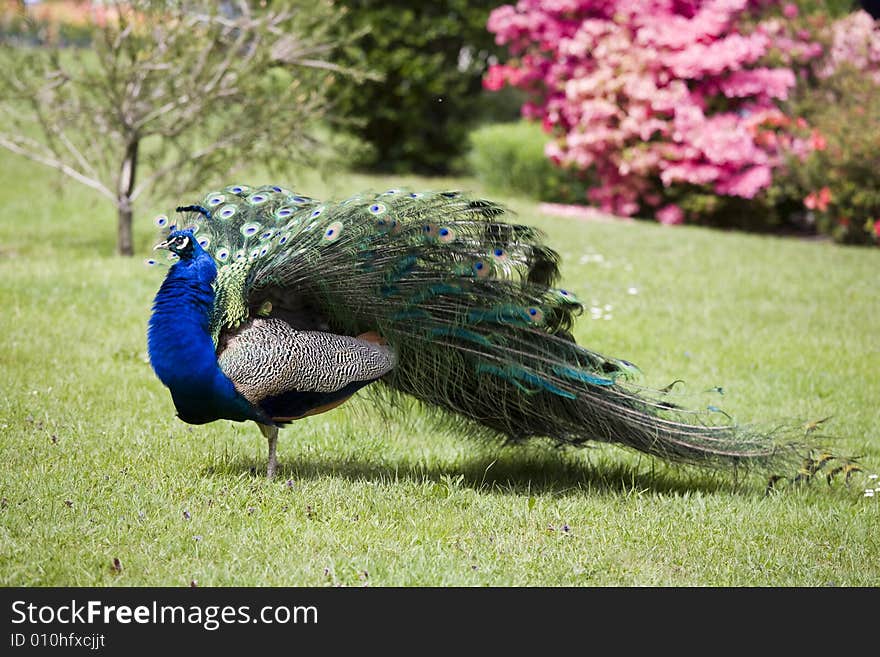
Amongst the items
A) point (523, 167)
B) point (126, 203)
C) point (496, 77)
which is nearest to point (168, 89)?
point (126, 203)

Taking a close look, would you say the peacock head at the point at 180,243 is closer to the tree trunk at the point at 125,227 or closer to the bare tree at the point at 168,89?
the bare tree at the point at 168,89

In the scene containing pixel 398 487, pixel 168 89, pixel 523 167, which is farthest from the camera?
pixel 523 167

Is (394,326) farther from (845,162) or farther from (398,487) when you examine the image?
(845,162)

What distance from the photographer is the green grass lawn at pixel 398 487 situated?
3.91m

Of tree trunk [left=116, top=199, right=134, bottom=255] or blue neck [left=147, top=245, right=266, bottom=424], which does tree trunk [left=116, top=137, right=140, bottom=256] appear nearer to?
tree trunk [left=116, top=199, right=134, bottom=255]

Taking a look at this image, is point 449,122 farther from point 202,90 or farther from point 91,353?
point 91,353

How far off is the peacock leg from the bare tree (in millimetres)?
5649

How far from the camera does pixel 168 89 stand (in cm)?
974

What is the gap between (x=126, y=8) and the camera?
9.52 m

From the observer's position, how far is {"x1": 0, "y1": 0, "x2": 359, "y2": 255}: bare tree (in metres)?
9.49

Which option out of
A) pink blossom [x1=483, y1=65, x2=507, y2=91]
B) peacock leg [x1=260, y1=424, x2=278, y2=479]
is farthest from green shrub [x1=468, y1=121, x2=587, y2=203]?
peacock leg [x1=260, y1=424, x2=278, y2=479]

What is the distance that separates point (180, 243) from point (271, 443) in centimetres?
97

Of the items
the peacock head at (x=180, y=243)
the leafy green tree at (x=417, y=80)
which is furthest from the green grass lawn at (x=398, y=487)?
the leafy green tree at (x=417, y=80)

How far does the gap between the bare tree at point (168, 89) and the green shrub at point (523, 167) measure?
4955 mm
